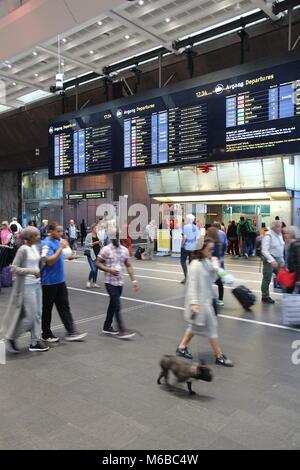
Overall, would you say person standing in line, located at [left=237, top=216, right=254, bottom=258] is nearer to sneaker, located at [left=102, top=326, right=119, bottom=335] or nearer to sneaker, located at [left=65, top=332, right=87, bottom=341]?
sneaker, located at [left=102, top=326, right=119, bottom=335]

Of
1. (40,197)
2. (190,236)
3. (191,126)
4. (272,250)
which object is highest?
(191,126)

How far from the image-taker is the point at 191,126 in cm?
943

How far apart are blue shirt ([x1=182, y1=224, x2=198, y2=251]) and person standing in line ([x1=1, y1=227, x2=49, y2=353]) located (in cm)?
502

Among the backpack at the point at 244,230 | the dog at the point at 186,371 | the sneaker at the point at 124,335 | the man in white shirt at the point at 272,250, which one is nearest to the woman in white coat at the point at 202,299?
the dog at the point at 186,371

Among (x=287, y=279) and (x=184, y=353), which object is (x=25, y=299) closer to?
(x=184, y=353)

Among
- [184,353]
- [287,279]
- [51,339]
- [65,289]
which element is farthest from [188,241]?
[184,353]

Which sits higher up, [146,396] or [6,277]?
[6,277]

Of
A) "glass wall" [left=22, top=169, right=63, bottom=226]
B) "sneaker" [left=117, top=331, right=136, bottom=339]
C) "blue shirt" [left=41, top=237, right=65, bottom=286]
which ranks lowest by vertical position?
"sneaker" [left=117, top=331, right=136, bottom=339]

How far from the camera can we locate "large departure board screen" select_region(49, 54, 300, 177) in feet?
26.0

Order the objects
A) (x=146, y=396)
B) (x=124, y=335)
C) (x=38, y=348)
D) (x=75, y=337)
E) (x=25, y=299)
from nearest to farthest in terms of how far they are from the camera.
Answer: (x=146, y=396)
(x=25, y=299)
(x=38, y=348)
(x=75, y=337)
(x=124, y=335)

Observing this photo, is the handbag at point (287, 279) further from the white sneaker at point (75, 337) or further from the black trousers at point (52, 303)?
the black trousers at point (52, 303)

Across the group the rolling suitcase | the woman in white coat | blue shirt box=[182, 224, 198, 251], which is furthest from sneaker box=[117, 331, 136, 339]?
the rolling suitcase

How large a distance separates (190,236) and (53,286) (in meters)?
4.76

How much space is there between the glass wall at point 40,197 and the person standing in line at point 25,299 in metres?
18.1
